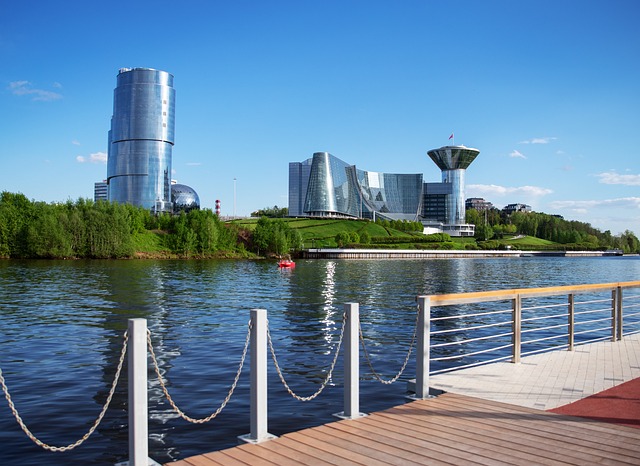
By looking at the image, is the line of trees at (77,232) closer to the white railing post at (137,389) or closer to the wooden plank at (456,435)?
the white railing post at (137,389)

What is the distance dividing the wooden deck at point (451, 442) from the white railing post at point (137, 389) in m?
0.53

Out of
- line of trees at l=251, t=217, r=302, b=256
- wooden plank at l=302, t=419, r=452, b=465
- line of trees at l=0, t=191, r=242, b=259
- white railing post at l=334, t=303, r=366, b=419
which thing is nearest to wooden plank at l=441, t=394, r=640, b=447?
white railing post at l=334, t=303, r=366, b=419

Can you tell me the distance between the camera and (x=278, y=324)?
24844 mm

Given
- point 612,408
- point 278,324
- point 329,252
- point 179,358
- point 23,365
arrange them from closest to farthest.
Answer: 1. point 612,408
2. point 23,365
3. point 179,358
4. point 278,324
5. point 329,252

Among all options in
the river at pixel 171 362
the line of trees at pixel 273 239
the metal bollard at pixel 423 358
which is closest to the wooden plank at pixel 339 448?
the metal bollard at pixel 423 358

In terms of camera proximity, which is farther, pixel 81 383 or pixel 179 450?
pixel 81 383

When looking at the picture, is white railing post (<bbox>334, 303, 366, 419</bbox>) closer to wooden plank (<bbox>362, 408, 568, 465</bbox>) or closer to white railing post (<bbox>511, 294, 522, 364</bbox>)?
wooden plank (<bbox>362, 408, 568, 465</bbox>)

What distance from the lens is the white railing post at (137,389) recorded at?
609cm

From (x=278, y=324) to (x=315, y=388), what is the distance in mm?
11563

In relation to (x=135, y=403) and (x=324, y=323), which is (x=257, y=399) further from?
(x=324, y=323)

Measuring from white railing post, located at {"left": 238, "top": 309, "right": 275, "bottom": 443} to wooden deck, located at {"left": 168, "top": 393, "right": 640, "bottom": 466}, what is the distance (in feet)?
0.80

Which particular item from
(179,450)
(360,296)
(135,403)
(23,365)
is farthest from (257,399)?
(360,296)

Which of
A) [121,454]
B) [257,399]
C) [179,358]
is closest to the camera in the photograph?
[257,399]

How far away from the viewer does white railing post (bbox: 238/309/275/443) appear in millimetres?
7062
